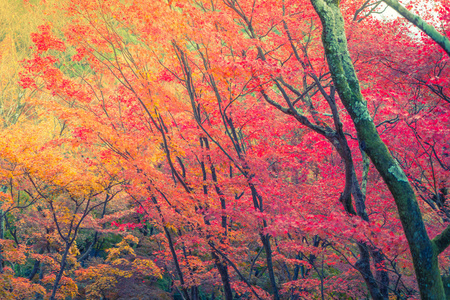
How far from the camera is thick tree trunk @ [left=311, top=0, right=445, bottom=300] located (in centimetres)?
263

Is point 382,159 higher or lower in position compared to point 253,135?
lower

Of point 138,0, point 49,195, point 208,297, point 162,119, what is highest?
point 138,0

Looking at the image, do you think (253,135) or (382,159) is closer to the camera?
(382,159)

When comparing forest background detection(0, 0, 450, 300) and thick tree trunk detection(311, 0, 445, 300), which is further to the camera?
forest background detection(0, 0, 450, 300)

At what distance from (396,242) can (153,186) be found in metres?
4.88

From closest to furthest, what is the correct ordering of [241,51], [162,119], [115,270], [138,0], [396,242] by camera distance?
[396,242] < [138,0] < [241,51] < [162,119] < [115,270]

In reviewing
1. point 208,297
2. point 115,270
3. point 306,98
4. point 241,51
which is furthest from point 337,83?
point 208,297

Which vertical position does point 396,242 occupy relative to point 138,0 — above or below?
below

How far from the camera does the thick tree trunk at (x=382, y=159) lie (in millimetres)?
2631

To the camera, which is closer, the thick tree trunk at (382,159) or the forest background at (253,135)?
the thick tree trunk at (382,159)

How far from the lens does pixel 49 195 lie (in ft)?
29.4

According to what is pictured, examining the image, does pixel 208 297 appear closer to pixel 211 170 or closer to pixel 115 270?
pixel 115 270

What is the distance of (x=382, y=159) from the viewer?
112 inches

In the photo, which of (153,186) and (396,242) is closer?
(396,242)
